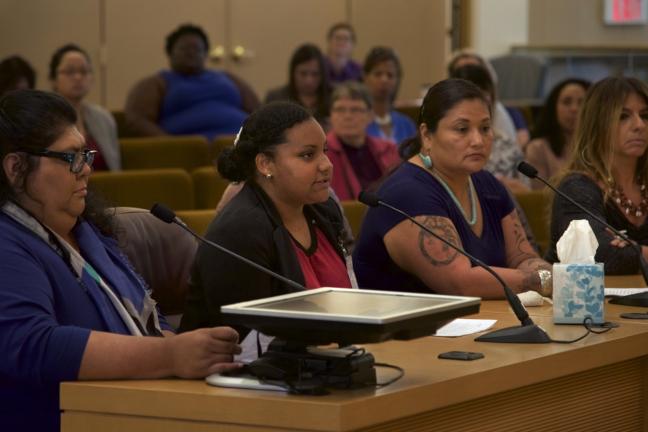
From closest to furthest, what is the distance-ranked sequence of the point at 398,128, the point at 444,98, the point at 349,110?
the point at 444,98
the point at 349,110
the point at 398,128

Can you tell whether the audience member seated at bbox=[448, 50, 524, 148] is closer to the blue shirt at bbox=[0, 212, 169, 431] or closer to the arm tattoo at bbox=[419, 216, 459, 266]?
the arm tattoo at bbox=[419, 216, 459, 266]

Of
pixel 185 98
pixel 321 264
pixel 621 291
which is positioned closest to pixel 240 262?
pixel 321 264

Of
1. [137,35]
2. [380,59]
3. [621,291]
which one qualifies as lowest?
[621,291]

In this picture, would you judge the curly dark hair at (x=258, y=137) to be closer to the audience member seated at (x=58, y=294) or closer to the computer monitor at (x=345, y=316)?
the audience member seated at (x=58, y=294)

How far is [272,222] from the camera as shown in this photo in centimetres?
310

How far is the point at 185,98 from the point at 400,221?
4767 millimetres

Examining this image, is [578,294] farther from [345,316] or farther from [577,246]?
[345,316]

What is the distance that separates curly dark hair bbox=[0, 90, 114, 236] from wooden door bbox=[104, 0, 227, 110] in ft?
22.8

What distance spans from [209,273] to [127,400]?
0.73 meters

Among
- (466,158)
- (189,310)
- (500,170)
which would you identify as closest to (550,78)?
(500,170)

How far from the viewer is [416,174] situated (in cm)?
373

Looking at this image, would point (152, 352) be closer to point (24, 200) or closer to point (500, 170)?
point (24, 200)

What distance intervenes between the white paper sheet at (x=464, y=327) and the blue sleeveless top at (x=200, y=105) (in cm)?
529

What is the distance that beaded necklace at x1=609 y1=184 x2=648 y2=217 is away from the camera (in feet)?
13.7
